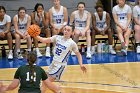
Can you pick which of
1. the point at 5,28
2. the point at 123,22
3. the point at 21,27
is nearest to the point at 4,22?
the point at 5,28

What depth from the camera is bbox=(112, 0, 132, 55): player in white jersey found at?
11266mm

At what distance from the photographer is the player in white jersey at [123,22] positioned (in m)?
11.3

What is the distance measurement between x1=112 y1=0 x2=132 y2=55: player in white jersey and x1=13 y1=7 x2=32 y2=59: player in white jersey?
2479mm

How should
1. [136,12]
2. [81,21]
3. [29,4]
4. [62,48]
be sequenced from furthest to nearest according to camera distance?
1. [29,4]
2. [136,12]
3. [81,21]
4. [62,48]

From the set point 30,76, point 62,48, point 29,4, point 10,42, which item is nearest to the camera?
point 30,76

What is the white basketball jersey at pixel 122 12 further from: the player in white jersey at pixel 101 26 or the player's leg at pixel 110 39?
the player's leg at pixel 110 39

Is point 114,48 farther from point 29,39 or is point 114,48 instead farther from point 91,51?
point 29,39

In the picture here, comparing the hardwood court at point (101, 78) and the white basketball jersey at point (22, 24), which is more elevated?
the white basketball jersey at point (22, 24)

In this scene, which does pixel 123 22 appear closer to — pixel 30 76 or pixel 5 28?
pixel 5 28

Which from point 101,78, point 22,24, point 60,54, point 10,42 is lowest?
point 101,78

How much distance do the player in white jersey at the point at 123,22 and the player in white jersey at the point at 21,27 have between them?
2479 mm

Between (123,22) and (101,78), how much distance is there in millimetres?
3217

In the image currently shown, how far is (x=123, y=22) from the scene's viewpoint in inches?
453

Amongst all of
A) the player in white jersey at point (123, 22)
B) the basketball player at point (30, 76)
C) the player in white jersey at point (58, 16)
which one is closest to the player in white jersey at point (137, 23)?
the player in white jersey at point (123, 22)
